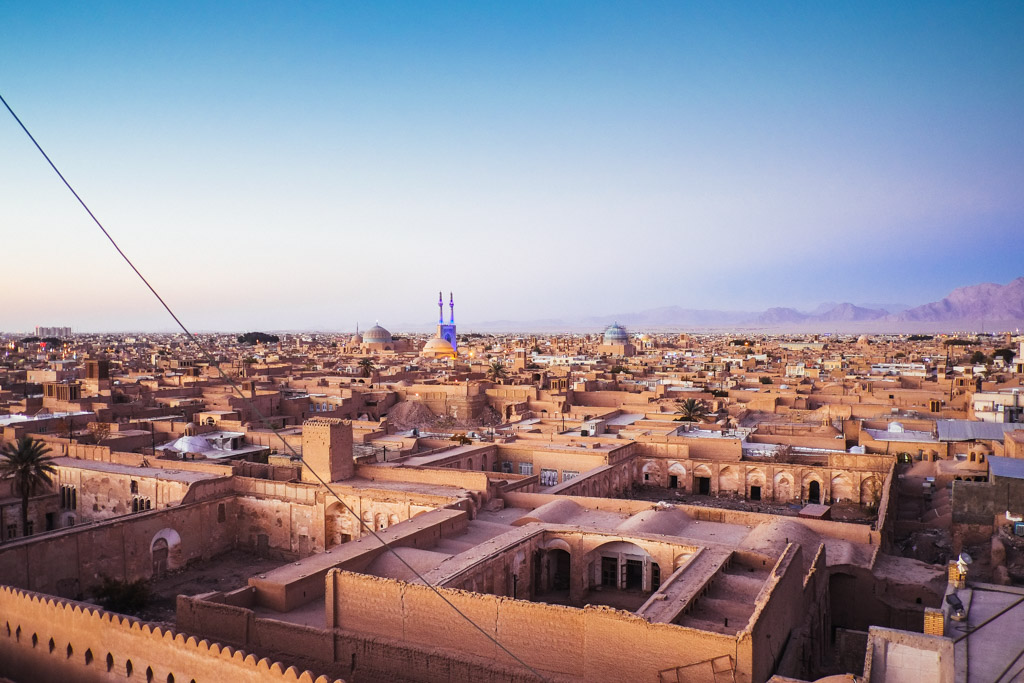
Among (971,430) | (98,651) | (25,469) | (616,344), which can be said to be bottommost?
(98,651)

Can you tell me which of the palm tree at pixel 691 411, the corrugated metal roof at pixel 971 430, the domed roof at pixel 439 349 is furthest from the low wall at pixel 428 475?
the domed roof at pixel 439 349

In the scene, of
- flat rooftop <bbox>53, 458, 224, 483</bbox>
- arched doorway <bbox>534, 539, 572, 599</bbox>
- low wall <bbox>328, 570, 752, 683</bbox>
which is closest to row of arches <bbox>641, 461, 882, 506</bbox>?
arched doorway <bbox>534, 539, 572, 599</bbox>

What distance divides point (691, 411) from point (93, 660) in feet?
107

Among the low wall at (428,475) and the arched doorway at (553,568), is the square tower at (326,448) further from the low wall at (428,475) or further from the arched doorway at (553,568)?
the arched doorway at (553,568)

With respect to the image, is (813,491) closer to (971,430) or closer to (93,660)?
(971,430)

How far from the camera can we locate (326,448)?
83.0ft

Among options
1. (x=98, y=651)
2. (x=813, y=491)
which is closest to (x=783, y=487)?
(x=813, y=491)

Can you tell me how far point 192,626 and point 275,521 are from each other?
9681mm

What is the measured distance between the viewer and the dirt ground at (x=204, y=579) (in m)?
20.8

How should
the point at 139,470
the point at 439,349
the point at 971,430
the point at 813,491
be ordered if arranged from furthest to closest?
1. the point at 439,349
2. the point at 971,430
3. the point at 813,491
4. the point at 139,470

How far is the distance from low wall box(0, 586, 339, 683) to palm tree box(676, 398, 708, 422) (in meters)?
31.5

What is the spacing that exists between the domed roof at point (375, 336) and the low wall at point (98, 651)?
397ft

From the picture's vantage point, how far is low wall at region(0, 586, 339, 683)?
42.2ft

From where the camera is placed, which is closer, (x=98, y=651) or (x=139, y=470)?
(x=98, y=651)
